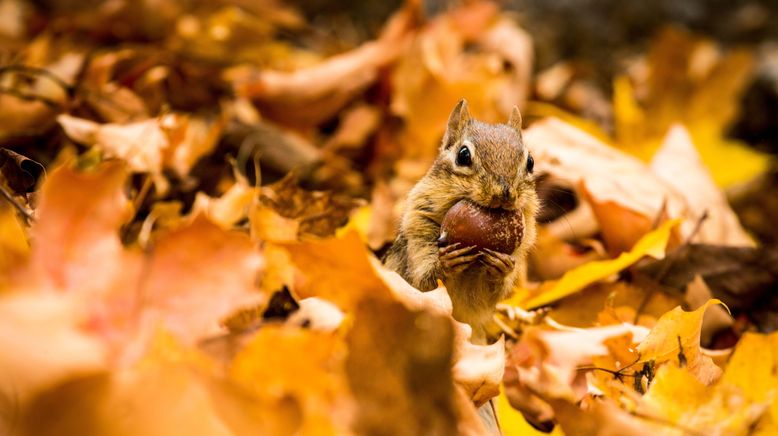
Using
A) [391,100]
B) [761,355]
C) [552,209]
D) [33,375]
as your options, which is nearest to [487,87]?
[391,100]

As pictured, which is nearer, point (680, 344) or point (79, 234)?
point (79, 234)

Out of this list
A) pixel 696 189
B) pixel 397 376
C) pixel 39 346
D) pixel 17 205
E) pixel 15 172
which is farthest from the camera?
pixel 696 189

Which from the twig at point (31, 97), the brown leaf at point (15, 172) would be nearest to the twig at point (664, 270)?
the brown leaf at point (15, 172)

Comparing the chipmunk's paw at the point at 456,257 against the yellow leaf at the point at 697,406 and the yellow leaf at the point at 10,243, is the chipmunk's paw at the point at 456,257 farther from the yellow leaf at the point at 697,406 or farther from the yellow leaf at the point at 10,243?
the yellow leaf at the point at 10,243

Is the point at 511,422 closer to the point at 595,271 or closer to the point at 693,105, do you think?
the point at 595,271

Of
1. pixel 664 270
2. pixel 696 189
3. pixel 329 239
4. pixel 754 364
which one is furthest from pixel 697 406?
pixel 696 189

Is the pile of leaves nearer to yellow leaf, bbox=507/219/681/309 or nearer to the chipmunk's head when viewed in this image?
yellow leaf, bbox=507/219/681/309

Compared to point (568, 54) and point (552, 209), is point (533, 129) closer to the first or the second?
point (552, 209)
